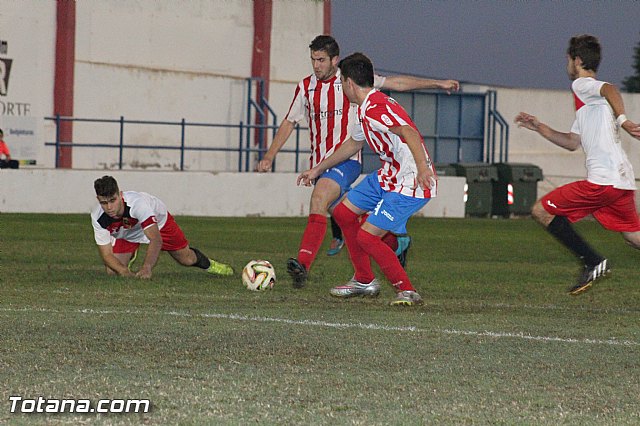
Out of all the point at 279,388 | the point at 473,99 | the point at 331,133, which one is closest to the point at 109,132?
the point at 473,99

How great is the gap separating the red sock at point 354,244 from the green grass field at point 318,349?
25 cm

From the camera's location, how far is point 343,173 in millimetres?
10922

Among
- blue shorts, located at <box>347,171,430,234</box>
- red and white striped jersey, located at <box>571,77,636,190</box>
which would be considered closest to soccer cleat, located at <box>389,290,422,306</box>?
blue shorts, located at <box>347,171,430,234</box>

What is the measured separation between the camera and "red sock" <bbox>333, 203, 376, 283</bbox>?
31.7 feet

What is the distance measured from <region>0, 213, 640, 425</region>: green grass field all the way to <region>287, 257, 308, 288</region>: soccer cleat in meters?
0.11

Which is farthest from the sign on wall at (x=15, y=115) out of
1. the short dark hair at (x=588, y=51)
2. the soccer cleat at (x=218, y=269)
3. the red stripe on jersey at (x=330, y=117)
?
the short dark hair at (x=588, y=51)

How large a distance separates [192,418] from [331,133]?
694 cm

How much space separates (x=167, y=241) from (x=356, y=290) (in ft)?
7.84

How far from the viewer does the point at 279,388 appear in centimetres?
545

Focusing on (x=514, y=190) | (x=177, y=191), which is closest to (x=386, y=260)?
(x=177, y=191)

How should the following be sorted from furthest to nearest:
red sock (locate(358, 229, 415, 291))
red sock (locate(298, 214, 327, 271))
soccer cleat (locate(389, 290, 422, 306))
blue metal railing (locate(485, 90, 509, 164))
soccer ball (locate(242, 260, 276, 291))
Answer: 1. blue metal railing (locate(485, 90, 509, 164))
2. red sock (locate(298, 214, 327, 271))
3. soccer ball (locate(242, 260, 276, 291))
4. red sock (locate(358, 229, 415, 291))
5. soccer cleat (locate(389, 290, 422, 306))

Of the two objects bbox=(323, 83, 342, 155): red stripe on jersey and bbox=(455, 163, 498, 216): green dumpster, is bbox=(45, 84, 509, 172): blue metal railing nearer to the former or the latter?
bbox=(455, 163, 498, 216): green dumpster

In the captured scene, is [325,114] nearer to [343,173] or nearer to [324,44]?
[343,173]

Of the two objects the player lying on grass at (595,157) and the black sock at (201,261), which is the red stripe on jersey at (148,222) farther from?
the player lying on grass at (595,157)
